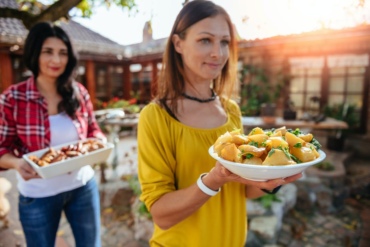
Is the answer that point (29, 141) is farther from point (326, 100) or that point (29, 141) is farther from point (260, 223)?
point (326, 100)

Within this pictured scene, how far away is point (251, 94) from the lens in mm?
9195

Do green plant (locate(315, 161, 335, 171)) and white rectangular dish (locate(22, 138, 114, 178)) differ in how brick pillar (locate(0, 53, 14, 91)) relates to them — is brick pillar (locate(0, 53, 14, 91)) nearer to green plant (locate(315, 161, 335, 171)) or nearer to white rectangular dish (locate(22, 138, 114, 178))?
white rectangular dish (locate(22, 138, 114, 178))

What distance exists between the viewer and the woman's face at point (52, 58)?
205 cm

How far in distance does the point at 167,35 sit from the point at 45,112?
3.55 feet

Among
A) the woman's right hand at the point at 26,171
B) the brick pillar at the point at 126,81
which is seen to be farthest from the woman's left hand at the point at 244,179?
the brick pillar at the point at 126,81

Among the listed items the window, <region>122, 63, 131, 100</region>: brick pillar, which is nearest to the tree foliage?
the window

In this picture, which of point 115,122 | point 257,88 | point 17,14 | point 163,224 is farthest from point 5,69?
point 163,224

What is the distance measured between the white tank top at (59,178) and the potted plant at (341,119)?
6.74 m

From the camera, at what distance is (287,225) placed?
440 centimetres

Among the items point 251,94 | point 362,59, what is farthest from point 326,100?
point 251,94

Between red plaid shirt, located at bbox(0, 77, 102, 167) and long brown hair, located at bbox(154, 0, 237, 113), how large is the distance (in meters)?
0.94

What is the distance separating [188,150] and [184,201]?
244 mm

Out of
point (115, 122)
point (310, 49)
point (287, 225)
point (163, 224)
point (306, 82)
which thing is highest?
point (310, 49)

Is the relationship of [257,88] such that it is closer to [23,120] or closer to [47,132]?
[47,132]
